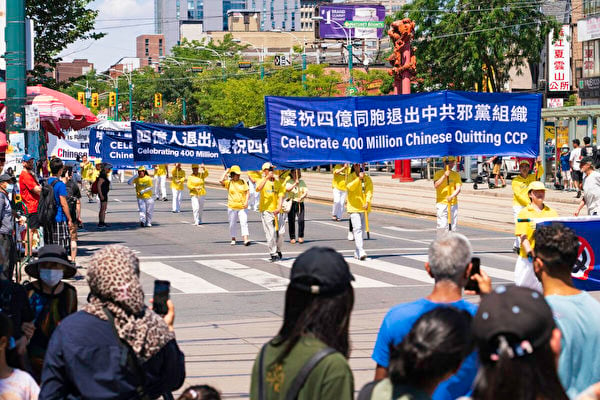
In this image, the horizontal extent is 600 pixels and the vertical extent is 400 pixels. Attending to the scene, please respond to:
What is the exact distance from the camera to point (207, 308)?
541 inches

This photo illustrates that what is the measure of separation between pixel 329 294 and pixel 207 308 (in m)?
9.84

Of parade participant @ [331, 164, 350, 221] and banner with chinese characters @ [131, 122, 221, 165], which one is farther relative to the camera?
parade participant @ [331, 164, 350, 221]

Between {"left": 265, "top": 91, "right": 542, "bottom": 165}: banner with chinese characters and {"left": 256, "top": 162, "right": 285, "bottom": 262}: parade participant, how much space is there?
4.95ft

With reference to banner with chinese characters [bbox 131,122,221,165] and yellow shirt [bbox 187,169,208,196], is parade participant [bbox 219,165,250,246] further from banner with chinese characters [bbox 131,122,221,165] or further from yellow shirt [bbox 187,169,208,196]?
yellow shirt [bbox 187,169,208,196]

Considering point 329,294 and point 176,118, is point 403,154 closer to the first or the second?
point 329,294

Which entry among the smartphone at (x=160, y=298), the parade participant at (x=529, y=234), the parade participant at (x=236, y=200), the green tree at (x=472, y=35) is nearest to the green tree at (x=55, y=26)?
the parade participant at (x=236, y=200)

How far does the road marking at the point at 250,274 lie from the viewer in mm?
16031

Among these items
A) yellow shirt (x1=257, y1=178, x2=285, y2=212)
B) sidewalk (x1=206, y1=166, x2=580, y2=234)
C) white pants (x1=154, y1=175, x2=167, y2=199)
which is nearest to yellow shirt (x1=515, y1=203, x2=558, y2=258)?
yellow shirt (x1=257, y1=178, x2=285, y2=212)

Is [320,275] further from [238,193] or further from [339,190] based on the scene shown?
[339,190]

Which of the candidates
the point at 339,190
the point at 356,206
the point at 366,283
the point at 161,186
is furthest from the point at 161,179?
the point at 366,283

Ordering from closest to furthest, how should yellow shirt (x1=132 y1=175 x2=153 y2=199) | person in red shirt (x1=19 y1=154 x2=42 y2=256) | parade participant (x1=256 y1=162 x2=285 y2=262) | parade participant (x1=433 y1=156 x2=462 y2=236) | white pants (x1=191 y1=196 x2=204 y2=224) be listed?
1. person in red shirt (x1=19 y1=154 x2=42 y2=256)
2. parade participant (x1=433 y1=156 x2=462 y2=236)
3. parade participant (x1=256 y1=162 x2=285 y2=262)
4. yellow shirt (x1=132 y1=175 x2=153 y2=199)
5. white pants (x1=191 y1=196 x2=204 y2=224)

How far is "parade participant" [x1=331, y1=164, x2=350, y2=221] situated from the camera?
90.0 ft

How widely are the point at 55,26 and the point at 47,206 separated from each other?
37.5ft

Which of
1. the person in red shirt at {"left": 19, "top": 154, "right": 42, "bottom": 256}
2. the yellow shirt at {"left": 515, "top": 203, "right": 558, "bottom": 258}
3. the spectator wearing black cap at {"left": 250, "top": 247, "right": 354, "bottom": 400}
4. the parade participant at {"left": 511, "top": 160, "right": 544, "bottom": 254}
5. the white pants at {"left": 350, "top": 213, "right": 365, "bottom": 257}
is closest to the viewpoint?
the spectator wearing black cap at {"left": 250, "top": 247, "right": 354, "bottom": 400}
